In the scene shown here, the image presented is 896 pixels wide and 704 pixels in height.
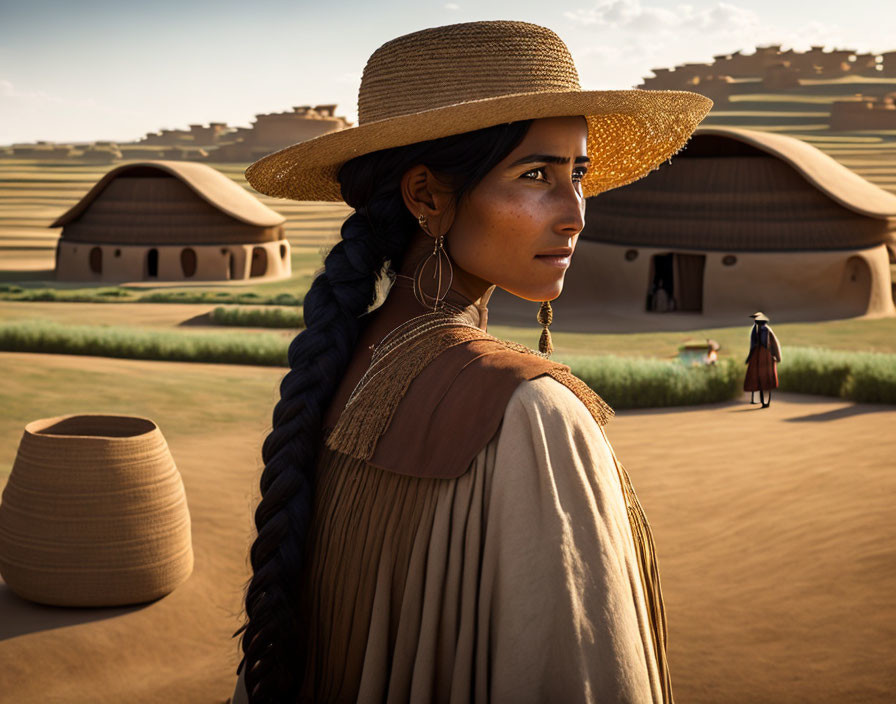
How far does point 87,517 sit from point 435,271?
382 cm

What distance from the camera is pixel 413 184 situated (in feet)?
5.81

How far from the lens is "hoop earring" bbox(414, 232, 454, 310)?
1752 mm

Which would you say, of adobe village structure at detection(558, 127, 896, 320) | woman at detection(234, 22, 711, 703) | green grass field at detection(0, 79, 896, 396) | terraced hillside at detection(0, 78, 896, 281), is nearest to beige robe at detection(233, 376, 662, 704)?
woman at detection(234, 22, 711, 703)

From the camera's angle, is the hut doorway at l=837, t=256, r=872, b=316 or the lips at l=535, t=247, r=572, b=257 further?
the hut doorway at l=837, t=256, r=872, b=316

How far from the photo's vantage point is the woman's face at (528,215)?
1.69 m

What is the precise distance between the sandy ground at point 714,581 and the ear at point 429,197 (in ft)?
7.41

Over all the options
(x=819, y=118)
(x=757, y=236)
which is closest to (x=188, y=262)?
(x=757, y=236)

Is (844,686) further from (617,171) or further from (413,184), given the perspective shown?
(413,184)

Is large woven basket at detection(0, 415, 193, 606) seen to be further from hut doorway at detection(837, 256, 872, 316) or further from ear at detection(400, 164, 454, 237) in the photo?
hut doorway at detection(837, 256, 872, 316)

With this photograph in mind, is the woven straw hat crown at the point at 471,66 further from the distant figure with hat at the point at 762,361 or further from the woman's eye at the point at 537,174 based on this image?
the distant figure with hat at the point at 762,361

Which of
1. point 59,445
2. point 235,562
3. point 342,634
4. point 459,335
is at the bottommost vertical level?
point 235,562

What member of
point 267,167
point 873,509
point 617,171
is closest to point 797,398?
point 873,509

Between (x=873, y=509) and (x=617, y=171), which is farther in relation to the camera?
(x=873, y=509)

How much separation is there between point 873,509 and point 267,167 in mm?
6312
